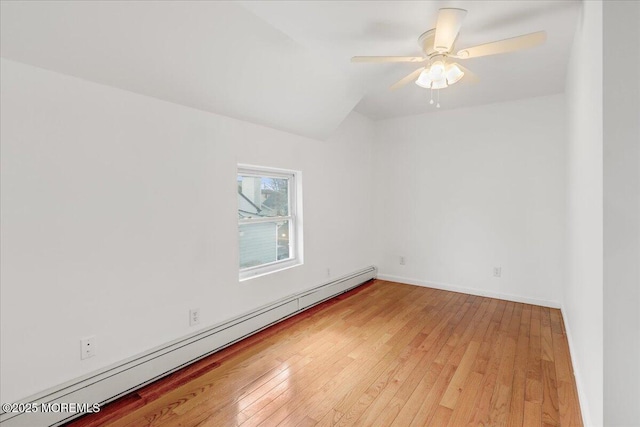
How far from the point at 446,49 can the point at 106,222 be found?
253cm

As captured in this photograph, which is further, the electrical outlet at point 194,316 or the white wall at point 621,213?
the electrical outlet at point 194,316

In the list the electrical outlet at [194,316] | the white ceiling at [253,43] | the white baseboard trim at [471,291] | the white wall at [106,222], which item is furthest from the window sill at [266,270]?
the white baseboard trim at [471,291]

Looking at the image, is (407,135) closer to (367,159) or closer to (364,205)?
(367,159)

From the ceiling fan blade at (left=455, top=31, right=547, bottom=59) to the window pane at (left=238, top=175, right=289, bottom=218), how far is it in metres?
2.15

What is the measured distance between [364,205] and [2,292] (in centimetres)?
409

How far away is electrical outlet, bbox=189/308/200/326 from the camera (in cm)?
249

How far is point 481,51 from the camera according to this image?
77.0 inches

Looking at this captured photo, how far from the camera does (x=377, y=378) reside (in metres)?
2.25

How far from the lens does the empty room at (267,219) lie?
1.57 meters

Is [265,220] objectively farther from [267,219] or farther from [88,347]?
[88,347]

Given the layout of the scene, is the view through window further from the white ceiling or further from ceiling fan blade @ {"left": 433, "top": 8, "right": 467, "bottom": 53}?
ceiling fan blade @ {"left": 433, "top": 8, "right": 467, "bottom": 53}

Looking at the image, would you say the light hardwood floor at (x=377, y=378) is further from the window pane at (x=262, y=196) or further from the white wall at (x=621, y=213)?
the window pane at (x=262, y=196)

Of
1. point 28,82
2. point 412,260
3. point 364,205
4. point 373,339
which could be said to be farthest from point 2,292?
point 412,260

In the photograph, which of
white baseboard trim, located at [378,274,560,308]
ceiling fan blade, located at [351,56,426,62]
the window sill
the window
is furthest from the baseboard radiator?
ceiling fan blade, located at [351,56,426,62]
